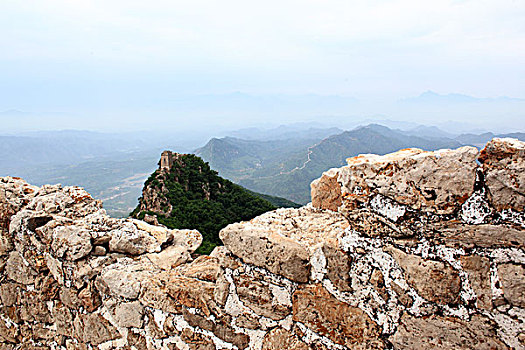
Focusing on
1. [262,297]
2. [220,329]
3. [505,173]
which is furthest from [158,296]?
[505,173]

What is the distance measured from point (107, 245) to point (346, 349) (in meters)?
3.23

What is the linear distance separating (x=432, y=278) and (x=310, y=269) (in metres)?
0.99

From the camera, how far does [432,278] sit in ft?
7.13

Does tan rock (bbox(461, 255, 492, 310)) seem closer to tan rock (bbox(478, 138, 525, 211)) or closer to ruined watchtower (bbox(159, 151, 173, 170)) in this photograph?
tan rock (bbox(478, 138, 525, 211))

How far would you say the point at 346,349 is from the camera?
2.61 meters

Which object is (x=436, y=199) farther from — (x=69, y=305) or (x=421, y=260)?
(x=69, y=305)

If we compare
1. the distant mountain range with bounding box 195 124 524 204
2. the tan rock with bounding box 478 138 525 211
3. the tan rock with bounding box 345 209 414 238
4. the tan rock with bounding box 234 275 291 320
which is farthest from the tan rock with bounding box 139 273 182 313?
the distant mountain range with bounding box 195 124 524 204

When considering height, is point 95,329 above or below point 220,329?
below

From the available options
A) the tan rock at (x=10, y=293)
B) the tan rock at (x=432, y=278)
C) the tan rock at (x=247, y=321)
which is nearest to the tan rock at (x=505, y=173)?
the tan rock at (x=432, y=278)

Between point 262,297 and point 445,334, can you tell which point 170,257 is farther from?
point 445,334

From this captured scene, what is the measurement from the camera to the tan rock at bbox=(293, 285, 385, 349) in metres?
2.47

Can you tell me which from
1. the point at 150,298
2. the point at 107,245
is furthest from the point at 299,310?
the point at 107,245

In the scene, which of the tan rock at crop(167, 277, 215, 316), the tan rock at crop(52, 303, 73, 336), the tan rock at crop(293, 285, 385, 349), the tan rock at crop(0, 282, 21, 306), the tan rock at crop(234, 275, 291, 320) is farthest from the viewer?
the tan rock at crop(0, 282, 21, 306)

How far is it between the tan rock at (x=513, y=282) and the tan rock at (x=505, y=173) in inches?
16.6
